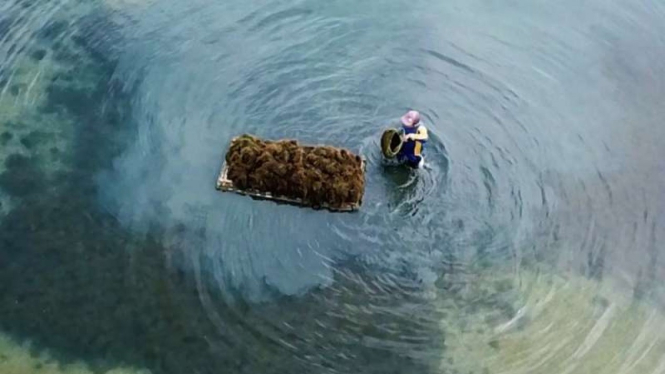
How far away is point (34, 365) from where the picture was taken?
7.36m

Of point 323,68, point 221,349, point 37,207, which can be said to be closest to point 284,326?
point 221,349

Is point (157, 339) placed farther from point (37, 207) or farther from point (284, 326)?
point (37, 207)

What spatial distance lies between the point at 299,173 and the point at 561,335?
122 inches

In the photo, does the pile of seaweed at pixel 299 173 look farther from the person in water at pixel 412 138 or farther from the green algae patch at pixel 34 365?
the green algae patch at pixel 34 365

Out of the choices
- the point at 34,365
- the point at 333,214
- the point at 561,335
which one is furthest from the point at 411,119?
the point at 34,365

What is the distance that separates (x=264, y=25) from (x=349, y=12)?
120 cm

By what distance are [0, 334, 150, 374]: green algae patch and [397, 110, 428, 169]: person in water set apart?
358cm

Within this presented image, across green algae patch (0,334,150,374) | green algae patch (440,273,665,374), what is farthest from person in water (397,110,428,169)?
green algae patch (0,334,150,374)

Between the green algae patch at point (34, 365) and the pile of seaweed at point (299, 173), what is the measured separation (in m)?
2.41

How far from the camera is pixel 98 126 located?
9.44 meters

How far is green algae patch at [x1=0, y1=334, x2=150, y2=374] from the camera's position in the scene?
24.0 ft

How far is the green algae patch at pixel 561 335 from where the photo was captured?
763 cm

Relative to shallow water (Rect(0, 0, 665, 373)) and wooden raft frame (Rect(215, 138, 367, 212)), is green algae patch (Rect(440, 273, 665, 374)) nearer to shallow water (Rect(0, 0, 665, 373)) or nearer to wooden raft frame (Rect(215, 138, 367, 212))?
shallow water (Rect(0, 0, 665, 373))

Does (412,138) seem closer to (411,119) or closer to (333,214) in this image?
(411,119)
